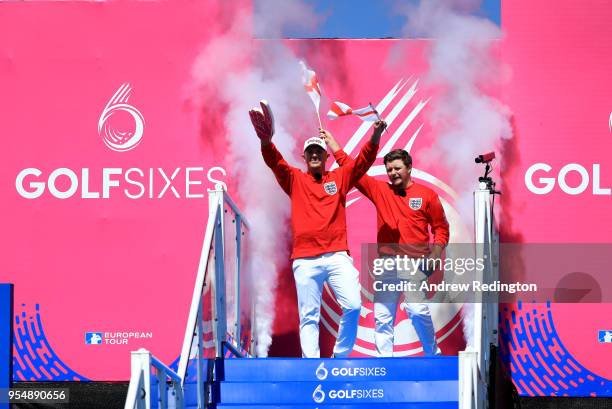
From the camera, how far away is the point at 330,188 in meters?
9.05

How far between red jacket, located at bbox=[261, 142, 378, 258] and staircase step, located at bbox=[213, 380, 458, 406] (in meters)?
1.17

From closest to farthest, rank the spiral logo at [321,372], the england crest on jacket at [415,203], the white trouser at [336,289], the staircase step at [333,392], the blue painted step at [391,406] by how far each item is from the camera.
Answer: the blue painted step at [391,406] → the staircase step at [333,392] → the spiral logo at [321,372] → the white trouser at [336,289] → the england crest on jacket at [415,203]

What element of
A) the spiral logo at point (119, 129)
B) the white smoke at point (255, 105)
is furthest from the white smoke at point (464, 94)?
the spiral logo at point (119, 129)

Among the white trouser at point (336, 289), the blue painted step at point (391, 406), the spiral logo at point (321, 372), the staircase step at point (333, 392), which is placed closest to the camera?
the blue painted step at point (391, 406)

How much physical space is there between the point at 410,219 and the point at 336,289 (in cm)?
89

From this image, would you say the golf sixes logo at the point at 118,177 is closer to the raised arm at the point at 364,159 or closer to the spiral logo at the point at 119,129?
the spiral logo at the point at 119,129

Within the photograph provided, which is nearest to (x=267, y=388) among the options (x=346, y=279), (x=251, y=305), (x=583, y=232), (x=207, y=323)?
(x=207, y=323)

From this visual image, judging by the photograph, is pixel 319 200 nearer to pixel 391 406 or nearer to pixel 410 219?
pixel 410 219

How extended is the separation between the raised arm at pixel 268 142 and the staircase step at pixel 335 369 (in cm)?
149

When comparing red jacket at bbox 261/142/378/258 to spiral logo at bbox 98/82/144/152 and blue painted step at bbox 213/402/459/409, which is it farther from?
spiral logo at bbox 98/82/144/152

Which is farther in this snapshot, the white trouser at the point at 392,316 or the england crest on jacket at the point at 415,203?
the england crest on jacket at the point at 415,203

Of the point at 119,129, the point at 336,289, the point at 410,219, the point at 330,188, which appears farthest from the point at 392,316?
the point at 119,129

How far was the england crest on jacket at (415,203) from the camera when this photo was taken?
9.33 meters

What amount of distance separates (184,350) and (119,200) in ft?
11.7
